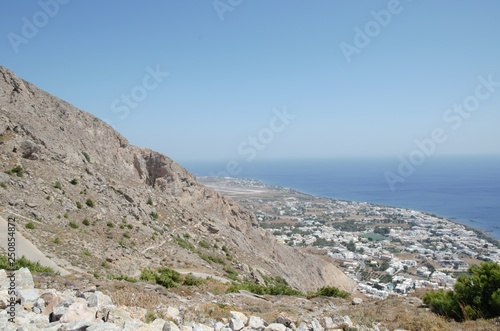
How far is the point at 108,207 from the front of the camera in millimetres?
24953

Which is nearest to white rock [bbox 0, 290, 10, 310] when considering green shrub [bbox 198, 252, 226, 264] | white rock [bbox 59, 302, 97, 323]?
white rock [bbox 59, 302, 97, 323]

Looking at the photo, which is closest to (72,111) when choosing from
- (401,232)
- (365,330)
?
(365,330)

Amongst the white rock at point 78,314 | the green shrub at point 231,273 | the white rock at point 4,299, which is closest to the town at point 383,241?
the green shrub at point 231,273

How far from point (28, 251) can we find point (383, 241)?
78.1 meters

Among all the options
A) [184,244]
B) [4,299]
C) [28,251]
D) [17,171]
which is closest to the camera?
[4,299]

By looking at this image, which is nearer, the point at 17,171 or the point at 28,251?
the point at 28,251

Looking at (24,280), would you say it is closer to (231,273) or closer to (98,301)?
(98,301)

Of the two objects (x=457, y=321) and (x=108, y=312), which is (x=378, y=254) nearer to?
(x=457, y=321)

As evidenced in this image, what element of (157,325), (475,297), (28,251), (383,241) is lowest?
(157,325)

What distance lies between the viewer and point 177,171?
41.0 metres

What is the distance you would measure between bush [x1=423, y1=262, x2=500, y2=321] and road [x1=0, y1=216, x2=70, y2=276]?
45.0ft

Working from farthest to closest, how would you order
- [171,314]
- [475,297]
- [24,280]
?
[24,280], [475,297], [171,314]

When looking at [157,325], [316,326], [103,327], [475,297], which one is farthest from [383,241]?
→ [103,327]

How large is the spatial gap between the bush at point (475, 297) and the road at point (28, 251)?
13722mm
